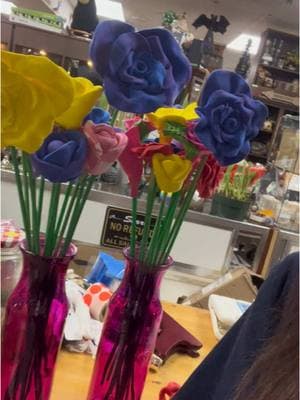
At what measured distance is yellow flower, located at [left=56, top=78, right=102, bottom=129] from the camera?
53 centimetres

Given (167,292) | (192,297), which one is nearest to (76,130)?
(192,297)

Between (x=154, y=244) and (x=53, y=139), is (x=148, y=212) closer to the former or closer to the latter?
(x=154, y=244)

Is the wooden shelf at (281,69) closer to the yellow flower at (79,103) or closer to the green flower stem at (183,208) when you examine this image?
the green flower stem at (183,208)

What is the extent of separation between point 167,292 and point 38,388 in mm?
1111

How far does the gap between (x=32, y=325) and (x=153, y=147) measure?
277mm

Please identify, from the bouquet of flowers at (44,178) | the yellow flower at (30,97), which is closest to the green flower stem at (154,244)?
the bouquet of flowers at (44,178)

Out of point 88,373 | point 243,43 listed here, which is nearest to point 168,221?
point 88,373

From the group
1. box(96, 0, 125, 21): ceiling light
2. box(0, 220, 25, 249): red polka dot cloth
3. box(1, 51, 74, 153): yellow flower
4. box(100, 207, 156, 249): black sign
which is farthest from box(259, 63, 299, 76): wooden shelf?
box(1, 51, 74, 153): yellow flower

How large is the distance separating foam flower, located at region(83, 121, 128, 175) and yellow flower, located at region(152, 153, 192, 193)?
0.17 feet

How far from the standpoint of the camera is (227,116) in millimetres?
573

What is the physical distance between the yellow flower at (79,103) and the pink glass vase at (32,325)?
0.56ft

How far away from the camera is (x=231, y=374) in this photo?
0.66 metres

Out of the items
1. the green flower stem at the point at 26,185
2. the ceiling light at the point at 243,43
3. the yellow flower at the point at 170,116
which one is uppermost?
the ceiling light at the point at 243,43

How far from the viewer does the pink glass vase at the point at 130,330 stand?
648 millimetres
